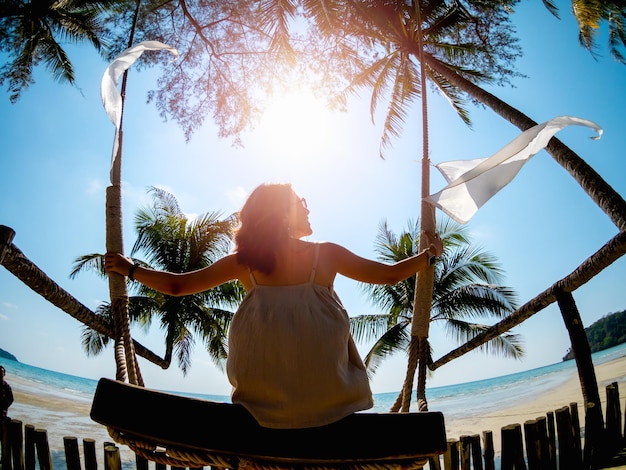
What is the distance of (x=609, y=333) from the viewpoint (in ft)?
149

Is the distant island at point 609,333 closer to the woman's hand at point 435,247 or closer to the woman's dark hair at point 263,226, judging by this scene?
the woman's hand at point 435,247

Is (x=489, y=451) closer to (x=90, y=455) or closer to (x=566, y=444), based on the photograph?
(x=566, y=444)

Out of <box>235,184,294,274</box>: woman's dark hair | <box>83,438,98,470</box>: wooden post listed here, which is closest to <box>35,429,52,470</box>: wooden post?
<box>83,438,98,470</box>: wooden post

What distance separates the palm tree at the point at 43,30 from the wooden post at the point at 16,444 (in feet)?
26.1

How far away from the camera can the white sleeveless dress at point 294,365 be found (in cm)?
115

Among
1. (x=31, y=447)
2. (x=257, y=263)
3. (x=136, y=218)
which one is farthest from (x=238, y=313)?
(x=136, y=218)

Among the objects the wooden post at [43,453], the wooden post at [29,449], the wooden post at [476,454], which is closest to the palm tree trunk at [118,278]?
the wooden post at [43,453]

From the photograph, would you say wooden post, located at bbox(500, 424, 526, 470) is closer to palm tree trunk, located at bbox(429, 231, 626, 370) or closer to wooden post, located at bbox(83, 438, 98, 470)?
palm tree trunk, located at bbox(429, 231, 626, 370)

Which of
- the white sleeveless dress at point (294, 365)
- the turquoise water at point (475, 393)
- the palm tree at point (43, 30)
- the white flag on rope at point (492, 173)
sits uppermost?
the palm tree at point (43, 30)

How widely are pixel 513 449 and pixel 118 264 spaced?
3.41 m

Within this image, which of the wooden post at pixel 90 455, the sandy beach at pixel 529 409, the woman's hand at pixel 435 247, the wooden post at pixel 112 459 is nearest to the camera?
the woman's hand at pixel 435 247

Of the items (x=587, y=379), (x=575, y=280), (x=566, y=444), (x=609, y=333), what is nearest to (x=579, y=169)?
(x=575, y=280)

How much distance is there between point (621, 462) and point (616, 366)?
33996 millimetres

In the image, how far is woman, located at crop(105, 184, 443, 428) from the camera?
3.83 feet
